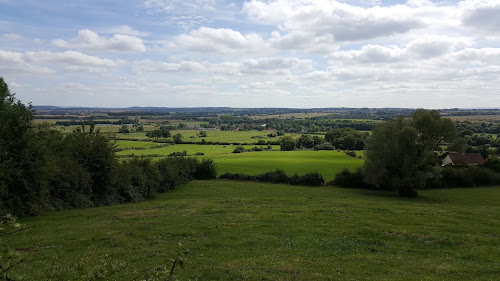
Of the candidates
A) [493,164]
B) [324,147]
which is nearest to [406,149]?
[493,164]

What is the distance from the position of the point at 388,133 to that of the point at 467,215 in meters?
21.3

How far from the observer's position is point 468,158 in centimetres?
7500

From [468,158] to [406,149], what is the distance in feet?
145

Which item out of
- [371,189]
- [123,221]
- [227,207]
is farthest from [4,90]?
[371,189]

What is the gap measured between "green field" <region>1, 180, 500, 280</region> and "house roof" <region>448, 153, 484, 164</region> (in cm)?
5371

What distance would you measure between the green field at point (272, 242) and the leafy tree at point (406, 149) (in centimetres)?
1646

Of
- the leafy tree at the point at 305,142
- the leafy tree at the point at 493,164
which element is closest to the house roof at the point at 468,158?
the leafy tree at the point at 493,164

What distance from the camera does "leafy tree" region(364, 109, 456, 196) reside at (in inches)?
1715

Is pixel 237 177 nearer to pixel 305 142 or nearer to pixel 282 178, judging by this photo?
pixel 282 178

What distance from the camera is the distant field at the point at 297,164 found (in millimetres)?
68500

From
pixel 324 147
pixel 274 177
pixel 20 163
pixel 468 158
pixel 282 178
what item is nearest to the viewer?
pixel 20 163

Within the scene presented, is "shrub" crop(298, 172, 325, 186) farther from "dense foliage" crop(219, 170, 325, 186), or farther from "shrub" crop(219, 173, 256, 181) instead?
"shrub" crop(219, 173, 256, 181)

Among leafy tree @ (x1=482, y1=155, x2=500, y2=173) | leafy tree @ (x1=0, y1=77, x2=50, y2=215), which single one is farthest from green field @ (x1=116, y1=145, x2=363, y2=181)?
leafy tree @ (x1=0, y1=77, x2=50, y2=215)

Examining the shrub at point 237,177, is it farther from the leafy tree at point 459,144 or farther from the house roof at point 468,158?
the house roof at point 468,158
